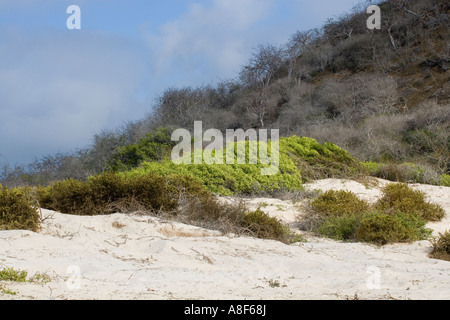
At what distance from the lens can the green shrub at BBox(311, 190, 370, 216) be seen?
9.23m

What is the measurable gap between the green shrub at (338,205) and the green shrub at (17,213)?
5067 millimetres

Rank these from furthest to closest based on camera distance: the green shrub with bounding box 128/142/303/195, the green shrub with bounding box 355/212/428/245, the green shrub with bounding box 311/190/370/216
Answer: the green shrub with bounding box 128/142/303/195 < the green shrub with bounding box 311/190/370/216 < the green shrub with bounding box 355/212/428/245

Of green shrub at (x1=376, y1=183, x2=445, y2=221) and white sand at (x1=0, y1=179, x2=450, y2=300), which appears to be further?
green shrub at (x1=376, y1=183, x2=445, y2=221)

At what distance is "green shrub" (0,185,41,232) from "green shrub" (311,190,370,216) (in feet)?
16.6

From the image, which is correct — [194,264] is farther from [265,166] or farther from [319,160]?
[319,160]

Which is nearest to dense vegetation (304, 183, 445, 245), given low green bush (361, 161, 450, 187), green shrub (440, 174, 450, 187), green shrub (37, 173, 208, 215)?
green shrub (37, 173, 208, 215)

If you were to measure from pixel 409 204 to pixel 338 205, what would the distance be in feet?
4.28

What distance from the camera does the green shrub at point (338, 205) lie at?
923 cm

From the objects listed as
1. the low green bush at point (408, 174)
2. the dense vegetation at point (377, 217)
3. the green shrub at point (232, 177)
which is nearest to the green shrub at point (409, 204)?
the dense vegetation at point (377, 217)

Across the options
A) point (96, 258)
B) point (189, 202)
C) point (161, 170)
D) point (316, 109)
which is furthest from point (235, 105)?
point (96, 258)

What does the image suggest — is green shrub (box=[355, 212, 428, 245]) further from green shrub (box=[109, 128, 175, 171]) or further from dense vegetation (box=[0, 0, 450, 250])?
green shrub (box=[109, 128, 175, 171])

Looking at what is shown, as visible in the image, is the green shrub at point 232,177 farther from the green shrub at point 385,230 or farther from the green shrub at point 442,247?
the green shrub at point 442,247
